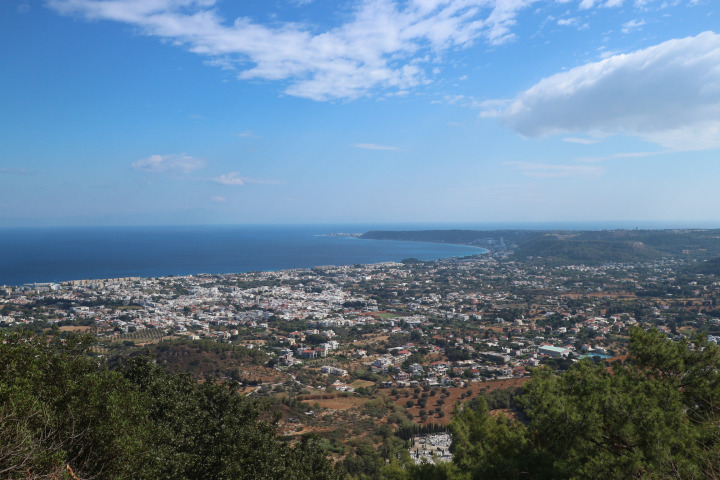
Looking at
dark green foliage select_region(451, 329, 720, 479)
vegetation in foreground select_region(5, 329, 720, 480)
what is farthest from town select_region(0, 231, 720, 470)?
vegetation in foreground select_region(5, 329, 720, 480)

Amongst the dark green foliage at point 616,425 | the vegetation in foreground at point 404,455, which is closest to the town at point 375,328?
the dark green foliage at point 616,425

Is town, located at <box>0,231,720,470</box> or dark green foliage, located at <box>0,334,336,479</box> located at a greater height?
dark green foliage, located at <box>0,334,336,479</box>

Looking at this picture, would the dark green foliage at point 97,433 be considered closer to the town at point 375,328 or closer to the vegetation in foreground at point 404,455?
the vegetation in foreground at point 404,455

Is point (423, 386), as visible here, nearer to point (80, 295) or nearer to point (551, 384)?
point (551, 384)

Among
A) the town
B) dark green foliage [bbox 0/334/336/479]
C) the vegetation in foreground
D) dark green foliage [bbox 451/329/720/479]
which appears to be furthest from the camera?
the town

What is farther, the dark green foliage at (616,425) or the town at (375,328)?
the town at (375,328)

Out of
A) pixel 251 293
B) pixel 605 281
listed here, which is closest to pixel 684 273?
pixel 605 281

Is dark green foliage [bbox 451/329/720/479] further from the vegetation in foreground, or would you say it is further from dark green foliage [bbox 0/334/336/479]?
dark green foliage [bbox 0/334/336/479]

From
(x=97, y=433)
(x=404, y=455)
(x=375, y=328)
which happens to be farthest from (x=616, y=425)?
(x=375, y=328)
